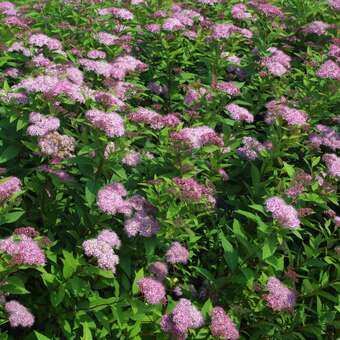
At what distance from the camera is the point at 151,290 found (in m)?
3.61

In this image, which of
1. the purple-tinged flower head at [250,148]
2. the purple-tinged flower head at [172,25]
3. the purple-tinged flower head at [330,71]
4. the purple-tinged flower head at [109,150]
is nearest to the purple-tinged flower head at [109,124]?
the purple-tinged flower head at [109,150]

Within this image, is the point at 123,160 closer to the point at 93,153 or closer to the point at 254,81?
the point at 93,153

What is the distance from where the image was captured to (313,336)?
4.52m

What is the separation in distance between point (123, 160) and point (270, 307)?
5.79 feet

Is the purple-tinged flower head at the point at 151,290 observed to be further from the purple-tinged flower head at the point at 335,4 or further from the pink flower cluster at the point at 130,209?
the purple-tinged flower head at the point at 335,4

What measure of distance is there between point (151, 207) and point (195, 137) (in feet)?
2.58

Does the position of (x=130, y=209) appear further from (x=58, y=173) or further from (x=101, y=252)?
(x=58, y=173)

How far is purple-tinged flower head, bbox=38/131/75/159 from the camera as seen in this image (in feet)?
13.0

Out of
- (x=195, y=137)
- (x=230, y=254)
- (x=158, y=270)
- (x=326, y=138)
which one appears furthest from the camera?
(x=326, y=138)

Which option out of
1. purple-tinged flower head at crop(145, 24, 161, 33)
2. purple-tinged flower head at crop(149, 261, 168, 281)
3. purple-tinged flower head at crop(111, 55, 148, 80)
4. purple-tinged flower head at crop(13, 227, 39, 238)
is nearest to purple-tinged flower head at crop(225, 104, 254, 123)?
purple-tinged flower head at crop(111, 55, 148, 80)

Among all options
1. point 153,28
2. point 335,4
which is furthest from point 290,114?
point 335,4

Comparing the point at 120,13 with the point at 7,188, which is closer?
the point at 7,188

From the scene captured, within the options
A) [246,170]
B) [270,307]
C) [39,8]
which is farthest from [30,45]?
[270,307]

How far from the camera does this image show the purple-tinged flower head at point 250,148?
17.2 feet
